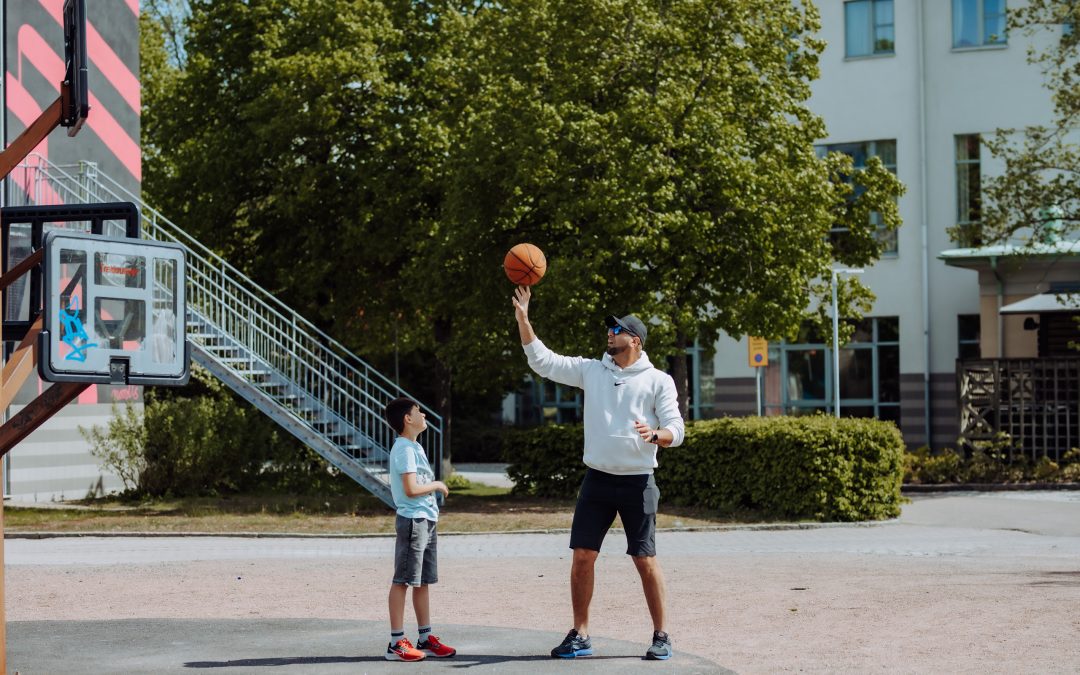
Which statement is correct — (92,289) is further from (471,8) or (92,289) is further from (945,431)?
(945,431)

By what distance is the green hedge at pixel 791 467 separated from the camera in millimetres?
19172

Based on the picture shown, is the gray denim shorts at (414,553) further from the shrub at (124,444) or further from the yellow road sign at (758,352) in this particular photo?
the yellow road sign at (758,352)

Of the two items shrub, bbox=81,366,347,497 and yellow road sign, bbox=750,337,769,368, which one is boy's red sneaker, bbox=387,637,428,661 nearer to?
shrub, bbox=81,366,347,497

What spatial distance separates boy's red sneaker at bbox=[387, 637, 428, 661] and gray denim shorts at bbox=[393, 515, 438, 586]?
38 centimetres

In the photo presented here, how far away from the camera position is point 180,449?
2367 cm

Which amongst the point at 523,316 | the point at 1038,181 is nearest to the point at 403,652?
the point at 523,316

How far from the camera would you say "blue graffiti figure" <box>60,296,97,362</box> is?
23.9 ft

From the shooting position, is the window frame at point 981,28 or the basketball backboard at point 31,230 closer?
the basketball backboard at point 31,230

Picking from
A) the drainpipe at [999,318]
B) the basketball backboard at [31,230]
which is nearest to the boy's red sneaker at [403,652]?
the basketball backboard at [31,230]

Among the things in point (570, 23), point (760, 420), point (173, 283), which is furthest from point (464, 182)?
point (173, 283)

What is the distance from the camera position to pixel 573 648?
877 centimetres

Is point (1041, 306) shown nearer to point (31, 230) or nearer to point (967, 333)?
point (967, 333)

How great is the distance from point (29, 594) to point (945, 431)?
1048 inches

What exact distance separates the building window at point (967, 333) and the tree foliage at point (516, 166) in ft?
36.5
